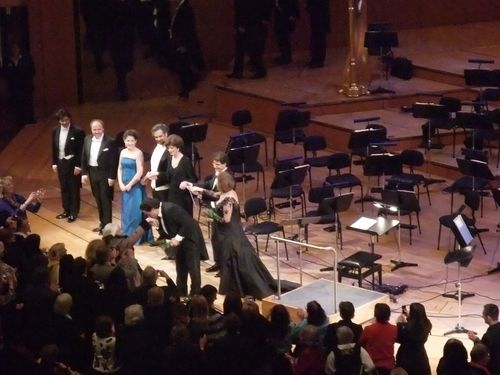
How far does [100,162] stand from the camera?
1293cm

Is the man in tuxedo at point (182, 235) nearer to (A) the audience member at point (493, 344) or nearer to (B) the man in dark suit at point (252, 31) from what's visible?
(A) the audience member at point (493, 344)

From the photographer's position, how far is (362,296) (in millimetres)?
10883

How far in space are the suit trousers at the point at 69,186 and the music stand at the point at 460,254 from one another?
4.54 meters

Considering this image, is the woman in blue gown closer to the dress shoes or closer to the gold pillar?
the gold pillar

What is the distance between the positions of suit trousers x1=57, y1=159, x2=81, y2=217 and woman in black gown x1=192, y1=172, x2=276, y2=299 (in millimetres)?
2805

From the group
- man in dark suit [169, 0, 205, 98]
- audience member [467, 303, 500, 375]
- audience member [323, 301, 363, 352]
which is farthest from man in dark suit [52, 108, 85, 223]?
audience member [467, 303, 500, 375]

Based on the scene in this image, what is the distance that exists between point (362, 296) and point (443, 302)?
0.90m

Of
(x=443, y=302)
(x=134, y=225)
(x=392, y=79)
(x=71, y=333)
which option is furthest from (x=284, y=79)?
(x=71, y=333)

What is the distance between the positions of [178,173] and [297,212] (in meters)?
2.25

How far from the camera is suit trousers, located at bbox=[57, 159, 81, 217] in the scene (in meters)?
13.6

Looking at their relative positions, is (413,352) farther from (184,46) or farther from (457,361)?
(184,46)

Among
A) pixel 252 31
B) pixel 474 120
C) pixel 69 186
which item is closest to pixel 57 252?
pixel 69 186

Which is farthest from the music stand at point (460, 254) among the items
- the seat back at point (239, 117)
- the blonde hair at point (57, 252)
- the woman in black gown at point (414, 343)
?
the seat back at point (239, 117)

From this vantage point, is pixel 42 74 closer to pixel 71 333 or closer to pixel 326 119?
pixel 326 119
